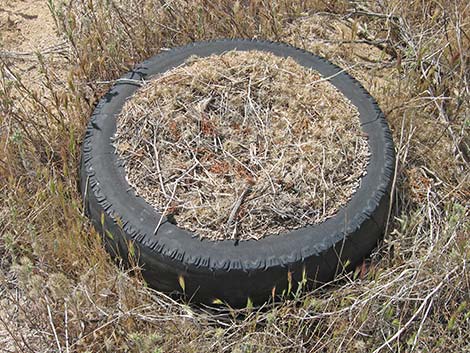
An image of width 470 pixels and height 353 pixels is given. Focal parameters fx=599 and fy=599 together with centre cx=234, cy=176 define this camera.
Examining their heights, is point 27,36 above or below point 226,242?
above

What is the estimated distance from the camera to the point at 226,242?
7.64 feet

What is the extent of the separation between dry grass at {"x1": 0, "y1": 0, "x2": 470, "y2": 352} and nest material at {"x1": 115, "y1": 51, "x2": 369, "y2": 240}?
30 centimetres

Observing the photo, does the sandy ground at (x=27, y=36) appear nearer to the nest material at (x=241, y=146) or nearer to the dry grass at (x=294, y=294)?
the dry grass at (x=294, y=294)

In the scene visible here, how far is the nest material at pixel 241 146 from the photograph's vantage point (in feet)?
7.93

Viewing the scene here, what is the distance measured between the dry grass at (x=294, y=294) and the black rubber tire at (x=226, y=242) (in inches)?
3.4

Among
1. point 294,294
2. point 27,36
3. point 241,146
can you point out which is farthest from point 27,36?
point 294,294

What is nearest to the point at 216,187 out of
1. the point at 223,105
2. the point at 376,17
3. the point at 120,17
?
the point at 223,105

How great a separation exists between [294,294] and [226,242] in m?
0.33

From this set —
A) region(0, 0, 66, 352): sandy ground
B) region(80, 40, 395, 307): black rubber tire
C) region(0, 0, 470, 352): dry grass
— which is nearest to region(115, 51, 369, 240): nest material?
region(80, 40, 395, 307): black rubber tire

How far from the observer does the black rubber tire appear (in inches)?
89.9

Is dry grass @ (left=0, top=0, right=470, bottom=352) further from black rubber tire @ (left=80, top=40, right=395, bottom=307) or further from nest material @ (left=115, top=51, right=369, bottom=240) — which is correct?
nest material @ (left=115, top=51, right=369, bottom=240)

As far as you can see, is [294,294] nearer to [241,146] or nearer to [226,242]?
[226,242]

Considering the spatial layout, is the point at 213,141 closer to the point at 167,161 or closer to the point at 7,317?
the point at 167,161

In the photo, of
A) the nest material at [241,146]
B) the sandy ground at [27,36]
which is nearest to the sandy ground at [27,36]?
the sandy ground at [27,36]
